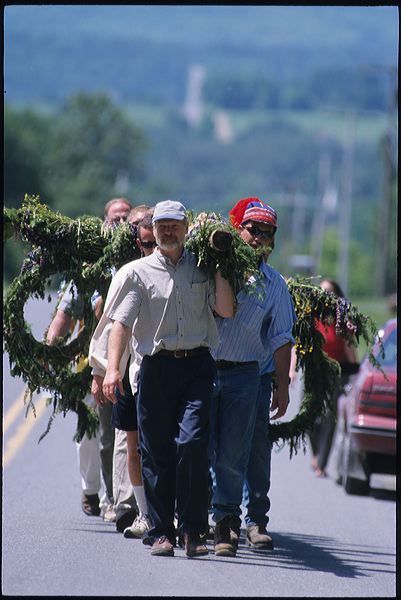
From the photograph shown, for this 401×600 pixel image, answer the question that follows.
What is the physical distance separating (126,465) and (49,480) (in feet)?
13.3

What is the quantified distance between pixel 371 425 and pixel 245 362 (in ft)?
15.7

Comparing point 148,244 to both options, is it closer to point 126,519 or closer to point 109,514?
point 126,519

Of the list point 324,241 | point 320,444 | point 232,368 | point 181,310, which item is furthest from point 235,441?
point 324,241

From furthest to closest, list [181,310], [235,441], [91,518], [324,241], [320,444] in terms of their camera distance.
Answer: [324,241] → [320,444] → [91,518] → [235,441] → [181,310]

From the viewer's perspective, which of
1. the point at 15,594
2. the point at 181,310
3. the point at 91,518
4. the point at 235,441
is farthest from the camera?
the point at 91,518

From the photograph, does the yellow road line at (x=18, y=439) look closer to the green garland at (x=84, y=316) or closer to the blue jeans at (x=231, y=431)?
the green garland at (x=84, y=316)

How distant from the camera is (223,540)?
9.52 m

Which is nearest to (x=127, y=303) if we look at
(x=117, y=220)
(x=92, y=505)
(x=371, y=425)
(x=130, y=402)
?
(x=130, y=402)

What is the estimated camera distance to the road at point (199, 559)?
8.30 m

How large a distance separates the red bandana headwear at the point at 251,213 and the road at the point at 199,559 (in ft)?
6.23

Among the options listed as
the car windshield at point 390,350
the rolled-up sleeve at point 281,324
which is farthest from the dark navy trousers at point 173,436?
the car windshield at point 390,350

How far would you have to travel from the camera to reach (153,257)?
9.18m

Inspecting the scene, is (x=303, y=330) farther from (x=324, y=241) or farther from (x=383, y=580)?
(x=324, y=241)

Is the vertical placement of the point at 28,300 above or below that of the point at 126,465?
above
